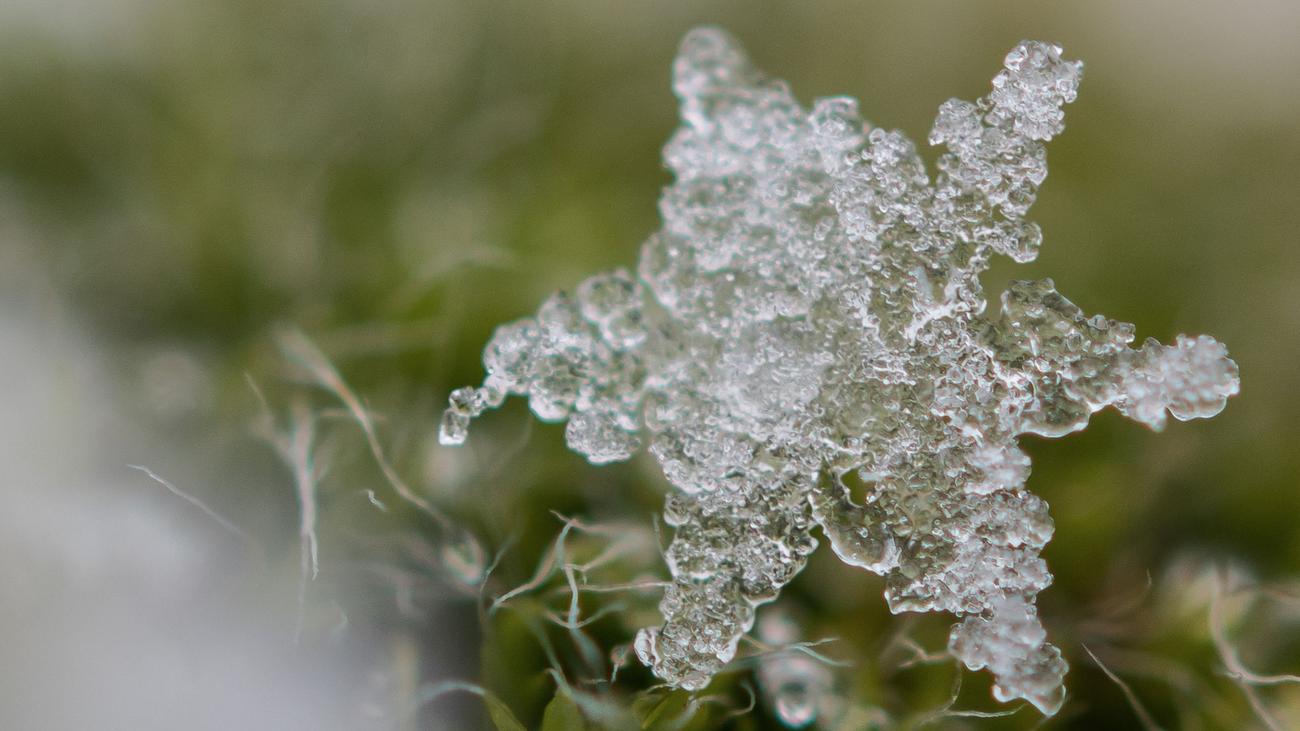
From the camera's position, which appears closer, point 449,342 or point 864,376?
point 864,376

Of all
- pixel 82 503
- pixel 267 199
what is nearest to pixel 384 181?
pixel 267 199

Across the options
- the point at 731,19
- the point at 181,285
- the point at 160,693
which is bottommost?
the point at 160,693

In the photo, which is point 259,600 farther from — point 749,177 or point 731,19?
point 731,19
